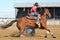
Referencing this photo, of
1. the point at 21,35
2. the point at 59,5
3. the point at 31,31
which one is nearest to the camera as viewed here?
the point at 21,35

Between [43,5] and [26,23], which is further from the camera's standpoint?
[43,5]

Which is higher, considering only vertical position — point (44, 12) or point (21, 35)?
point (44, 12)

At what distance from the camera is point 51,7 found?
169 ft

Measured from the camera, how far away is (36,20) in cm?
1705

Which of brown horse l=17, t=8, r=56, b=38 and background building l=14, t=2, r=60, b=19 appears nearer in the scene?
brown horse l=17, t=8, r=56, b=38

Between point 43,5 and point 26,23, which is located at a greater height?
point 43,5

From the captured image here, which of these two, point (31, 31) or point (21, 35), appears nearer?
point (21, 35)

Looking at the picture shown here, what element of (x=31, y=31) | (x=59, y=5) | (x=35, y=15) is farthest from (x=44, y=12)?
(x=59, y=5)

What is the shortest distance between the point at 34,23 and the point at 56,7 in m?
35.3

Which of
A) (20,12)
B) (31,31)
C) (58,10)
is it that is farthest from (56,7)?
(31,31)

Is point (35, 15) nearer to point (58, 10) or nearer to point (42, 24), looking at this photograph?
point (42, 24)

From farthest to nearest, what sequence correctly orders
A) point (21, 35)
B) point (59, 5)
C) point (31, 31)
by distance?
point (59, 5) < point (31, 31) < point (21, 35)

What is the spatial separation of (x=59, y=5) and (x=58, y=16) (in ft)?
7.58

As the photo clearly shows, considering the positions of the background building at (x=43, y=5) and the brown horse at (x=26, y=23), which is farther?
the background building at (x=43, y=5)
